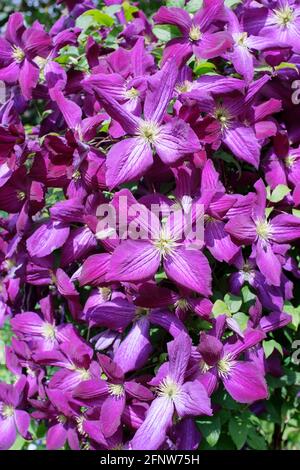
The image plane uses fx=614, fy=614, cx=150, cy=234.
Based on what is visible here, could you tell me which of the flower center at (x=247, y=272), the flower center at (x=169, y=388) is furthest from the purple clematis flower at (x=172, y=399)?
the flower center at (x=247, y=272)

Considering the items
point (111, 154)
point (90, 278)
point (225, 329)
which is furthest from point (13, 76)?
point (225, 329)

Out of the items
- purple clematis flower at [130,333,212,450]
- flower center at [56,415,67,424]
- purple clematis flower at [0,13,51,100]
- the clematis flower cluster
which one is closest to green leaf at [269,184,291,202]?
the clematis flower cluster

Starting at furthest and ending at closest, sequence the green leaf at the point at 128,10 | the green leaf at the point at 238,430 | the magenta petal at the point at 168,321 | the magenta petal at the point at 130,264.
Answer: the green leaf at the point at 128,10, the green leaf at the point at 238,430, the magenta petal at the point at 168,321, the magenta petal at the point at 130,264

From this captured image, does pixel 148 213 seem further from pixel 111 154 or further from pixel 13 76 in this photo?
pixel 13 76

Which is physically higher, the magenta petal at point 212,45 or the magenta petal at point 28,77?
the magenta petal at point 212,45

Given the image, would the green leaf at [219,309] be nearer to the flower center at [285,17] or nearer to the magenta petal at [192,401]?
the magenta petal at [192,401]

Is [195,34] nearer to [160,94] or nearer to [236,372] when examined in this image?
[160,94]

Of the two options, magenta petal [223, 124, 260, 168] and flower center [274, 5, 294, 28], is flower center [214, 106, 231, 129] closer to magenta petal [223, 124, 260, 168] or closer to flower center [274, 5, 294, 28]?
magenta petal [223, 124, 260, 168]
